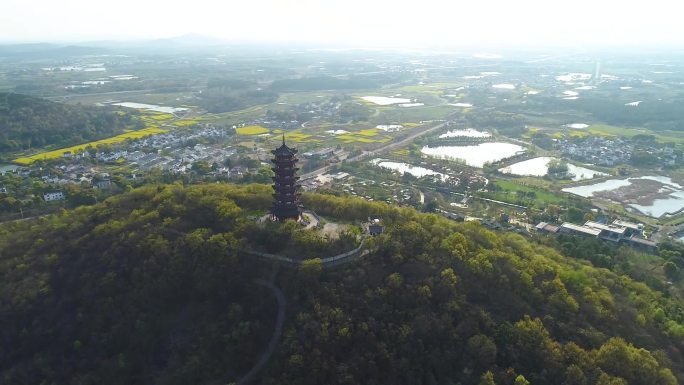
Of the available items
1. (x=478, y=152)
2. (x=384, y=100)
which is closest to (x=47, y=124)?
(x=478, y=152)

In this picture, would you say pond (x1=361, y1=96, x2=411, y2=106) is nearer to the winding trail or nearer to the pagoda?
the pagoda

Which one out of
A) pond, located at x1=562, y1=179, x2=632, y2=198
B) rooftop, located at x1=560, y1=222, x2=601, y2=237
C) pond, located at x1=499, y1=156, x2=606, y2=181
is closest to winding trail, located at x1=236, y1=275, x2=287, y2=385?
rooftop, located at x1=560, y1=222, x2=601, y2=237

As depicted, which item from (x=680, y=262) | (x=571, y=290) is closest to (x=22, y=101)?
(x=571, y=290)

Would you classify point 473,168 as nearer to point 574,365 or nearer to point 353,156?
point 353,156

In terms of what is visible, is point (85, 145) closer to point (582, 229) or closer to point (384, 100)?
point (582, 229)

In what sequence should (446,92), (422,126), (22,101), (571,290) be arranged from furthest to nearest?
(446,92) → (422,126) → (22,101) → (571,290)

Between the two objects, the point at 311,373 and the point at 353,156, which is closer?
the point at 311,373
